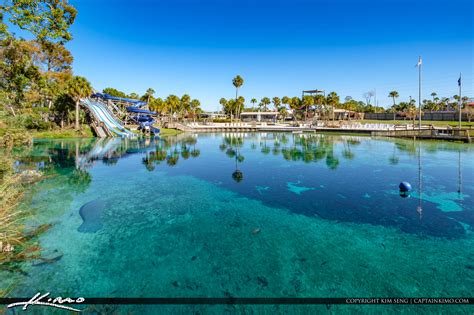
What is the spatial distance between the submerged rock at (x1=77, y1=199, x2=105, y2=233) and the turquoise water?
2.3 inches

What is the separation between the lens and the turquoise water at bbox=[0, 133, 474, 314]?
5117 mm

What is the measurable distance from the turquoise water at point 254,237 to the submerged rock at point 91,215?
6 cm

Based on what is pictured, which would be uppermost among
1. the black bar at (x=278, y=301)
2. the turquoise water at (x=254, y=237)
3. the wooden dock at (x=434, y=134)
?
the wooden dock at (x=434, y=134)

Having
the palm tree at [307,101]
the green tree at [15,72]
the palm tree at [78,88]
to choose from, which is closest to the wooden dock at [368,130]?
the palm tree at [307,101]

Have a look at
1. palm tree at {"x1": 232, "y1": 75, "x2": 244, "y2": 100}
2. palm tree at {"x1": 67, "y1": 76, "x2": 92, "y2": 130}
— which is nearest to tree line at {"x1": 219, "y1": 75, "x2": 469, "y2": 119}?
palm tree at {"x1": 232, "y1": 75, "x2": 244, "y2": 100}

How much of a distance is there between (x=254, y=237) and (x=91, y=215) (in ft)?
20.9

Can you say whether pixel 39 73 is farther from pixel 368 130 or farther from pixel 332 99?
pixel 332 99

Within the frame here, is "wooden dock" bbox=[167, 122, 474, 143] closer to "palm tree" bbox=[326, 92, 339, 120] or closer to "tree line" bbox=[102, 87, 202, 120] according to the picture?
"tree line" bbox=[102, 87, 202, 120]

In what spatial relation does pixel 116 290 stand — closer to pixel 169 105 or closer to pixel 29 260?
pixel 29 260

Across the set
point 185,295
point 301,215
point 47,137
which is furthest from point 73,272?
point 47,137

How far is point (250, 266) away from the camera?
234 inches

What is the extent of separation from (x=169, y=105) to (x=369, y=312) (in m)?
63.7

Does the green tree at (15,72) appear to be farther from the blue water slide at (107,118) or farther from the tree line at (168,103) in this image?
the tree line at (168,103)

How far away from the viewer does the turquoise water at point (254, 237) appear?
512 centimetres
